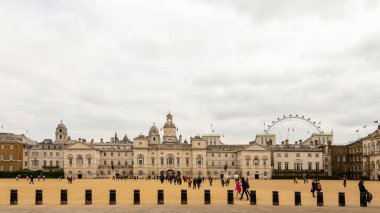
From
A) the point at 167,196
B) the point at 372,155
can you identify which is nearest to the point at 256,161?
the point at 372,155

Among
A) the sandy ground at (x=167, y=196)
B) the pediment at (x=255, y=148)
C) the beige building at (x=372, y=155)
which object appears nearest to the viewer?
the sandy ground at (x=167, y=196)

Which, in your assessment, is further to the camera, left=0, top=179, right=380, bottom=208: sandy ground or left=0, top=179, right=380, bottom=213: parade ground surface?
left=0, top=179, right=380, bottom=208: sandy ground

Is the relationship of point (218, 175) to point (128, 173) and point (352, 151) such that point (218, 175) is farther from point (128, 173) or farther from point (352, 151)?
point (352, 151)

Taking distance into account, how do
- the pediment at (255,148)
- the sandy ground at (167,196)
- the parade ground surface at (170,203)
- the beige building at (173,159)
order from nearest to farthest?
the parade ground surface at (170,203) < the sandy ground at (167,196) < the beige building at (173,159) < the pediment at (255,148)

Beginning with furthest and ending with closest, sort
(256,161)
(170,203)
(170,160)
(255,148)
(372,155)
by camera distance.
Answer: (255,148) → (256,161) → (170,160) → (372,155) → (170,203)

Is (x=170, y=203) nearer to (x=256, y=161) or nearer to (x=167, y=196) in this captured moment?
(x=167, y=196)

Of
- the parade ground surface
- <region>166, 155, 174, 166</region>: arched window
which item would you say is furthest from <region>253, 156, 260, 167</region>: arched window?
the parade ground surface

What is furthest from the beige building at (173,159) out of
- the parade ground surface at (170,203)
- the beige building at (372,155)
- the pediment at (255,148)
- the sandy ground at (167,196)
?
the parade ground surface at (170,203)

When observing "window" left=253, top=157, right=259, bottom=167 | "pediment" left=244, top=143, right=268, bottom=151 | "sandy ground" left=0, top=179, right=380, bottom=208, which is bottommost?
"window" left=253, top=157, right=259, bottom=167

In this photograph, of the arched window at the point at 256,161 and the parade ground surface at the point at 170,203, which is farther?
the arched window at the point at 256,161

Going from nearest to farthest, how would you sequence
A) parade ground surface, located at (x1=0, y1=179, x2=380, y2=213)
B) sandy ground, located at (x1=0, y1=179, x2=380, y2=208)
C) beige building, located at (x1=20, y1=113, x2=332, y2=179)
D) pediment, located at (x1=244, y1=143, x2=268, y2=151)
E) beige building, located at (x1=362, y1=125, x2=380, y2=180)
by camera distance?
parade ground surface, located at (x1=0, y1=179, x2=380, y2=213) → sandy ground, located at (x1=0, y1=179, x2=380, y2=208) → beige building, located at (x1=362, y1=125, x2=380, y2=180) → beige building, located at (x1=20, y1=113, x2=332, y2=179) → pediment, located at (x1=244, y1=143, x2=268, y2=151)

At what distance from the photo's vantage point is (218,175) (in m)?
135

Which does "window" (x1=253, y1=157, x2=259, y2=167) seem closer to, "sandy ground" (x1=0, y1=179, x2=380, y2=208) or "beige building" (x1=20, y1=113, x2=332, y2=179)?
"beige building" (x1=20, y1=113, x2=332, y2=179)

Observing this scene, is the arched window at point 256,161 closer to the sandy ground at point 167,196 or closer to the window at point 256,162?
the window at point 256,162
